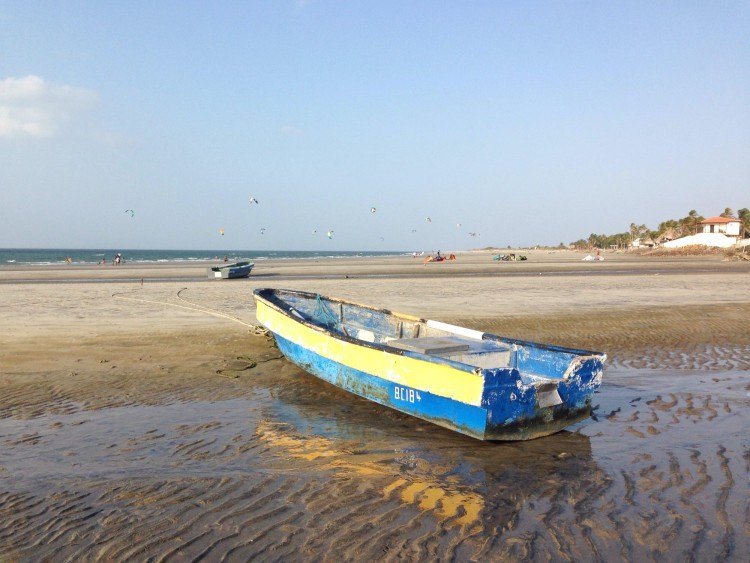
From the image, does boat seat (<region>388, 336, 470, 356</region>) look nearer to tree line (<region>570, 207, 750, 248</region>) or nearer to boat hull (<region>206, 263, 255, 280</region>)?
boat hull (<region>206, 263, 255, 280</region>)

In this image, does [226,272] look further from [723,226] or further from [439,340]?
[723,226]

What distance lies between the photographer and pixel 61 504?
517 centimetres

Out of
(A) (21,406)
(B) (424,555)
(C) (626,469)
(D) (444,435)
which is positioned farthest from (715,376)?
(A) (21,406)

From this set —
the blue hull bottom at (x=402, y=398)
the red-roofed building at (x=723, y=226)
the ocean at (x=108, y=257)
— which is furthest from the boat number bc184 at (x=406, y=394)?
the red-roofed building at (x=723, y=226)

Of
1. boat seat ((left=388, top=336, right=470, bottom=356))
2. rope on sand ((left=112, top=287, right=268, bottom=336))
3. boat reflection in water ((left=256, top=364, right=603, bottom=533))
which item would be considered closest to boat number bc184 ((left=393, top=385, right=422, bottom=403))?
boat reflection in water ((left=256, top=364, right=603, bottom=533))

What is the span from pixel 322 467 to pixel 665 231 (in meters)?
112

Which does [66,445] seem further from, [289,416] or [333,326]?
[333,326]

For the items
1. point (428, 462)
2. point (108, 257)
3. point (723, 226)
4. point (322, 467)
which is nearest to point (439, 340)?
point (428, 462)

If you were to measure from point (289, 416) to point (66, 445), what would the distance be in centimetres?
285

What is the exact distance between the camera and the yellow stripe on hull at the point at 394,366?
678 cm

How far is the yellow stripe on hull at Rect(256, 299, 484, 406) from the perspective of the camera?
267 inches

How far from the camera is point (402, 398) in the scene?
769 centimetres

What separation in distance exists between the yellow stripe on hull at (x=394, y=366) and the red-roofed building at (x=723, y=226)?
9116cm

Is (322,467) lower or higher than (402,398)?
lower
